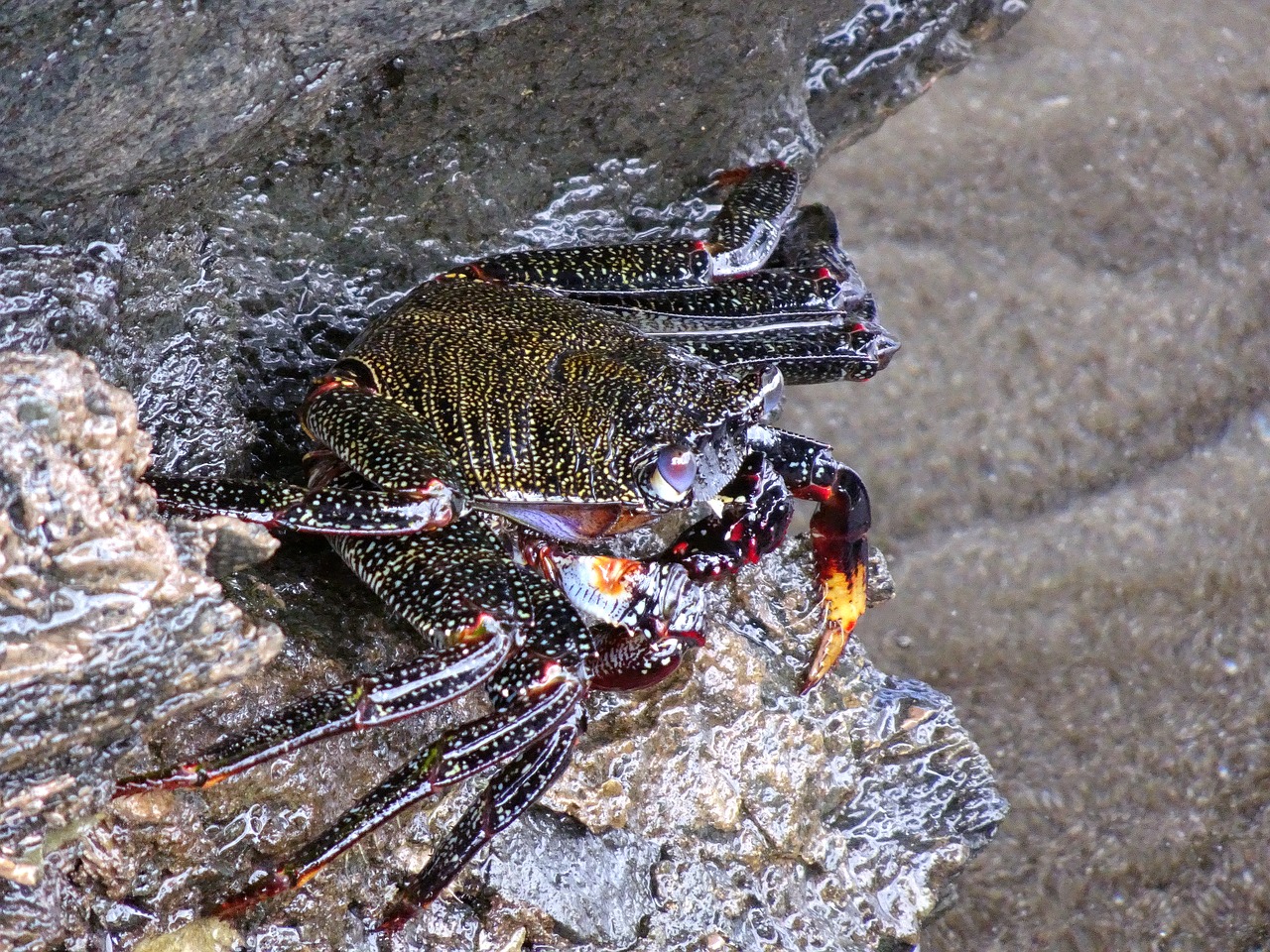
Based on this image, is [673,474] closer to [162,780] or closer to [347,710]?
[347,710]

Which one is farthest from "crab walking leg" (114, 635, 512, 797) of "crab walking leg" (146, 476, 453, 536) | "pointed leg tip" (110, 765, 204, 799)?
"crab walking leg" (146, 476, 453, 536)

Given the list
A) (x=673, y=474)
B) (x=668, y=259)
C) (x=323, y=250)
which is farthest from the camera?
(x=668, y=259)

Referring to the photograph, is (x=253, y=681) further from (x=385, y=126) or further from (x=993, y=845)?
(x=993, y=845)

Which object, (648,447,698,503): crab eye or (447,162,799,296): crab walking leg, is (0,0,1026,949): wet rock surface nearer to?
(447,162,799,296): crab walking leg

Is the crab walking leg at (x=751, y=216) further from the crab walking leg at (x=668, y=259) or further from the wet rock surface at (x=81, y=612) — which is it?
the wet rock surface at (x=81, y=612)

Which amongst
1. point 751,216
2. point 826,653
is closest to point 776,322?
point 751,216

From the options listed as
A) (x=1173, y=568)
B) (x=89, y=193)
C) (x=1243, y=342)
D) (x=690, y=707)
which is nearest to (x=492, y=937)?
(x=690, y=707)
